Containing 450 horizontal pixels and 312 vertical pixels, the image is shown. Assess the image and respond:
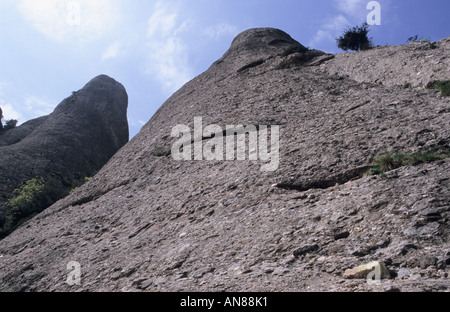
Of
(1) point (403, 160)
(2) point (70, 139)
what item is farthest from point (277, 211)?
(2) point (70, 139)

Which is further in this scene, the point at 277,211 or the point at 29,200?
the point at 29,200

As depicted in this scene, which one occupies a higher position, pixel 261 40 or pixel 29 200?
pixel 261 40

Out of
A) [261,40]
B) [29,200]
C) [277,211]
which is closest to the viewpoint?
[277,211]

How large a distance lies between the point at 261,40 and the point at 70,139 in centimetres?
1143

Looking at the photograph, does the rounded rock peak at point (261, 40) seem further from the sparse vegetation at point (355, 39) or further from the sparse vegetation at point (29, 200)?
the sparse vegetation at point (29, 200)

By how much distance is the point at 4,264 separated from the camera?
8.12 meters

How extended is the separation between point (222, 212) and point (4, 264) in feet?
15.9

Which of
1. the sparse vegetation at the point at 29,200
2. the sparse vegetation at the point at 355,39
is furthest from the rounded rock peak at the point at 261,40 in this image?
the sparse vegetation at the point at 29,200

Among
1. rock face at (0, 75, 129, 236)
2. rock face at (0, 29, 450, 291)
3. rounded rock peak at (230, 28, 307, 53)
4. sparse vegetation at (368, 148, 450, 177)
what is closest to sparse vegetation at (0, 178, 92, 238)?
rock face at (0, 75, 129, 236)

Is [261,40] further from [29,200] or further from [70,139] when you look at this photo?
[29,200]

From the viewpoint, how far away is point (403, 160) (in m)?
6.23
